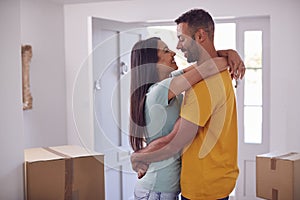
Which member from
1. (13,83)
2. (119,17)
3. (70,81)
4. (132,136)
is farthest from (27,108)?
(132,136)

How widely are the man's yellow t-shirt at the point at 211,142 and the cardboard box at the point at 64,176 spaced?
1.41 ft

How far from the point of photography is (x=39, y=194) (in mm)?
1611

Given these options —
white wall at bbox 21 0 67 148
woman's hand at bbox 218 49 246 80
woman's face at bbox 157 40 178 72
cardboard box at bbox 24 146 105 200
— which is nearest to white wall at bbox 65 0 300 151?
white wall at bbox 21 0 67 148

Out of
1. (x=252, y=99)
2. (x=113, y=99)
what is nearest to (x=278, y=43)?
(x=252, y=99)

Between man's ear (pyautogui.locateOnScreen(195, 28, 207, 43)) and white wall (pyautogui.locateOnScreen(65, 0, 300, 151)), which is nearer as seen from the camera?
man's ear (pyautogui.locateOnScreen(195, 28, 207, 43))

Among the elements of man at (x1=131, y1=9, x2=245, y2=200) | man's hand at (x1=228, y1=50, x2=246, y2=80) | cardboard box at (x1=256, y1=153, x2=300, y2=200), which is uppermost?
man's hand at (x1=228, y1=50, x2=246, y2=80)

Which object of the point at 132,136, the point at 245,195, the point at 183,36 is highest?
the point at 183,36

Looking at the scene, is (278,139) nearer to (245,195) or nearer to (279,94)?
(279,94)

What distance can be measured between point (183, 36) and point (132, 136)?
1.44 ft

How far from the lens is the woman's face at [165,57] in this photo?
4.84 feet

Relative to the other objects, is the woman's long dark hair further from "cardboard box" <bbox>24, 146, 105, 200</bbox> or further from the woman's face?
"cardboard box" <bbox>24, 146, 105, 200</bbox>

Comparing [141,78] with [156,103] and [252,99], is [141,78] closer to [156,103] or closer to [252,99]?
[156,103]

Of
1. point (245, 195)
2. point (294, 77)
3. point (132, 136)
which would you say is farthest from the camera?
point (245, 195)

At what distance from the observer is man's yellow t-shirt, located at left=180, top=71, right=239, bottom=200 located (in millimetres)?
1359
